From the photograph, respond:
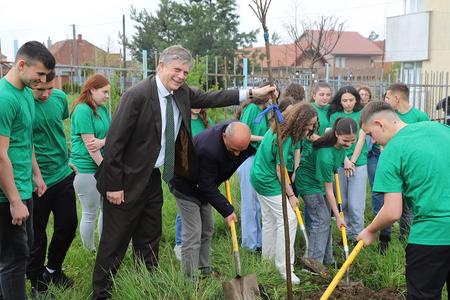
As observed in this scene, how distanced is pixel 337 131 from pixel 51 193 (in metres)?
2.58

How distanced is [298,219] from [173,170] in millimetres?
1402

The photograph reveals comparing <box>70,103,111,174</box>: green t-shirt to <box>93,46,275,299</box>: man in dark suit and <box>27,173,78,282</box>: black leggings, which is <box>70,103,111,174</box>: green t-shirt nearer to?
<box>27,173,78,282</box>: black leggings

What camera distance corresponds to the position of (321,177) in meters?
4.78

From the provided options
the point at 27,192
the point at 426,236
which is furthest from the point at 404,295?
the point at 27,192

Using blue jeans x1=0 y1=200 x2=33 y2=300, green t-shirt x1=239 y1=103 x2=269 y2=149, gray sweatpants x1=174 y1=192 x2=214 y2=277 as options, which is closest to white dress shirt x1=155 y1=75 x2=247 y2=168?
gray sweatpants x1=174 y1=192 x2=214 y2=277

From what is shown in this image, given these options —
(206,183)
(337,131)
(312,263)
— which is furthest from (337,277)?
(337,131)

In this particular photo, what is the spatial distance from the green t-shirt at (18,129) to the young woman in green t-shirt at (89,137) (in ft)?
4.09

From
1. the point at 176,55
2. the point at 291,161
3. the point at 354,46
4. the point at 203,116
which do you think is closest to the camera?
the point at 176,55

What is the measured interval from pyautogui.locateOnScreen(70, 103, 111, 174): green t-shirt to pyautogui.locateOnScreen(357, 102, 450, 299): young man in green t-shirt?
2695 mm

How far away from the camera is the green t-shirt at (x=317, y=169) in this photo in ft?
15.5

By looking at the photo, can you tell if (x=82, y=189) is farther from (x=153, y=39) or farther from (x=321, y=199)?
(x=153, y=39)

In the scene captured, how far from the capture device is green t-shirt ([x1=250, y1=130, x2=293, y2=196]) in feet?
14.7

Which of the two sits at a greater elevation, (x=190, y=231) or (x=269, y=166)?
(x=269, y=166)

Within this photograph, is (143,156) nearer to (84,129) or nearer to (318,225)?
(84,129)
